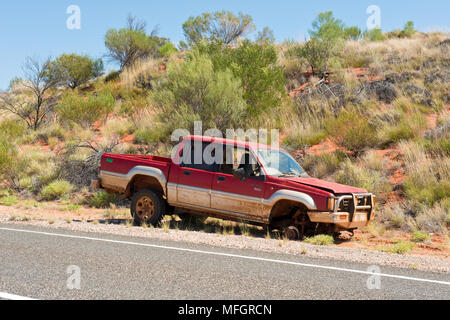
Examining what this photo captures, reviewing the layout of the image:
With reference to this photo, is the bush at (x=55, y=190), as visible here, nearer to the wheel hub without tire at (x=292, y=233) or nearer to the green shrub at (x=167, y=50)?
the wheel hub without tire at (x=292, y=233)

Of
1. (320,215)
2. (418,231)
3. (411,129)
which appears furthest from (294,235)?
(411,129)

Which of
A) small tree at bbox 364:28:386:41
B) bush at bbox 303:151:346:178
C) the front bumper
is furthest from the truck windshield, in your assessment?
small tree at bbox 364:28:386:41

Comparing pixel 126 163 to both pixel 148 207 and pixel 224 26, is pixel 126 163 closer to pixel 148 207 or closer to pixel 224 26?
pixel 148 207

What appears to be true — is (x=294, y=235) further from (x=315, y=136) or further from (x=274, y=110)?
(x=274, y=110)

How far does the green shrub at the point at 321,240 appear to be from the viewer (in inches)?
381

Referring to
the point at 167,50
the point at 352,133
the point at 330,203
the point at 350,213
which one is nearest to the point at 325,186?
the point at 330,203

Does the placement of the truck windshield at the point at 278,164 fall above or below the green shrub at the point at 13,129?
below

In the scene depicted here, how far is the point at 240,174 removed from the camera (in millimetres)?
10109

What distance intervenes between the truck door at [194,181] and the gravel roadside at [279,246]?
89 cm

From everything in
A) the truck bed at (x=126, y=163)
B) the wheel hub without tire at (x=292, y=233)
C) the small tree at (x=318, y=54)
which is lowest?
the wheel hub without tire at (x=292, y=233)

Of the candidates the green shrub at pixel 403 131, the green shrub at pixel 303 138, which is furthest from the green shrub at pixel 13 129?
the green shrub at pixel 403 131

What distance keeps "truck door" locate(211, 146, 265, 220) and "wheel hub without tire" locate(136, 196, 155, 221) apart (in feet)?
5.10

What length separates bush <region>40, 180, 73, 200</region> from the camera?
17.9m

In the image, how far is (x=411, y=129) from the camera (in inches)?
675
